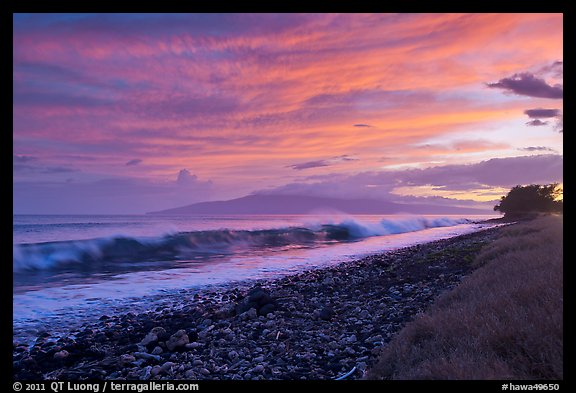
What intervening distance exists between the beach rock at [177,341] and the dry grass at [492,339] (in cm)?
472

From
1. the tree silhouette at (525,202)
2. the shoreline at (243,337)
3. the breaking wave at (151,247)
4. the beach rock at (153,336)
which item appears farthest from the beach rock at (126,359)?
the tree silhouette at (525,202)

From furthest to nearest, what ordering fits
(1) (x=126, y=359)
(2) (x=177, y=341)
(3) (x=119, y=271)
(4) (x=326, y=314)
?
(3) (x=119, y=271), (4) (x=326, y=314), (2) (x=177, y=341), (1) (x=126, y=359)

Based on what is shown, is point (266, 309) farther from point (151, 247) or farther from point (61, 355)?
point (151, 247)

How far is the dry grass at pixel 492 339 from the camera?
4.96 m

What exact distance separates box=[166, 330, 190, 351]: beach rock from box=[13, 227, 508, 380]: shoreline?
2 centimetres

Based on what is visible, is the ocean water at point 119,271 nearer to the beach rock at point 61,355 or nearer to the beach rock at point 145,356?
the beach rock at point 61,355

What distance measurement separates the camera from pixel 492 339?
18.8 ft

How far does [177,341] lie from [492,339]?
262 inches

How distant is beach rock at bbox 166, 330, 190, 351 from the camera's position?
8.91 meters

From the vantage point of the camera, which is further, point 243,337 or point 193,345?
point 243,337

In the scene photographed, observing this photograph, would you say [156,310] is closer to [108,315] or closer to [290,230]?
[108,315]

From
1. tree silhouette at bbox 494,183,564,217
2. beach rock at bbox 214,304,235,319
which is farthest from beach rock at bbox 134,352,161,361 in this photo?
tree silhouette at bbox 494,183,564,217

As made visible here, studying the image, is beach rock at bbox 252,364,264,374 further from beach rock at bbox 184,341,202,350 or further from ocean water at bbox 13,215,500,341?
ocean water at bbox 13,215,500,341

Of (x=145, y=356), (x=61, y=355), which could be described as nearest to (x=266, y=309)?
(x=145, y=356)
